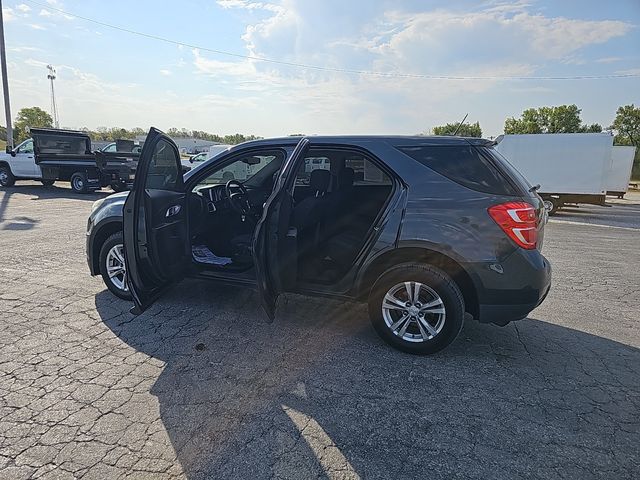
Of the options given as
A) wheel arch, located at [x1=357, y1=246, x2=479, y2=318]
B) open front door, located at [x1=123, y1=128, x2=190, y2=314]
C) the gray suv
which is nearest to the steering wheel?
the gray suv

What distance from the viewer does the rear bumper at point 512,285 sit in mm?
3037

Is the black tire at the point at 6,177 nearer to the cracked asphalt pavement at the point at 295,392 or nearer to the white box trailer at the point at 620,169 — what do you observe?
the cracked asphalt pavement at the point at 295,392

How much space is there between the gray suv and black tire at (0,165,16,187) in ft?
55.1

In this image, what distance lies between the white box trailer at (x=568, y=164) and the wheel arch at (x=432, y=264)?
1186 centimetres

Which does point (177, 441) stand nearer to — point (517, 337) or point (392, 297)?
point (392, 297)

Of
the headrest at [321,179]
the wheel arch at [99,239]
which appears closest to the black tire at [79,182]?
the wheel arch at [99,239]

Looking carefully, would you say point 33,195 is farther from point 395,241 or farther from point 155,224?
point 395,241

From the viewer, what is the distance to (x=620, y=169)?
706 inches

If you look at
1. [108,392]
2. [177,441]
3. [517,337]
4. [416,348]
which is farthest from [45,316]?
[517,337]

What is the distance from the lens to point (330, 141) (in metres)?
3.58

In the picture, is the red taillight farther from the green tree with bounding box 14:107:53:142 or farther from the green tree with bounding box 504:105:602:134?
the green tree with bounding box 14:107:53:142

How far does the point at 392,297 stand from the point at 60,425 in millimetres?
2494

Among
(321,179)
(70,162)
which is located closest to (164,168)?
(321,179)

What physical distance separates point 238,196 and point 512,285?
308cm
